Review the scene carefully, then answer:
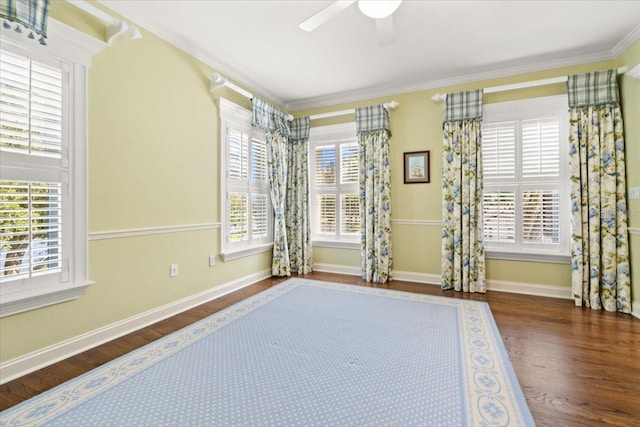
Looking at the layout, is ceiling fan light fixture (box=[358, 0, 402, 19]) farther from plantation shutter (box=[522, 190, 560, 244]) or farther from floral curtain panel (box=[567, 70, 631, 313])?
plantation shutter (box=[522, 190, 560, 244])

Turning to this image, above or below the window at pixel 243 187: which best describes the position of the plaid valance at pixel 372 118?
above

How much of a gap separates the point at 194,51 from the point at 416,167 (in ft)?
9.76

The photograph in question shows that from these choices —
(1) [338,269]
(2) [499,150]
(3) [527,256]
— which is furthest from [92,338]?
(2) [499,150]

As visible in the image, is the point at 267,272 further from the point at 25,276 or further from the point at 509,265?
the point at 509,265

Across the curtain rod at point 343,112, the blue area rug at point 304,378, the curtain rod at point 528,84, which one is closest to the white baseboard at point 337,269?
the blue area rug at point 304,378

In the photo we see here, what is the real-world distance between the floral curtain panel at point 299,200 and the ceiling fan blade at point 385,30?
2.25 metres

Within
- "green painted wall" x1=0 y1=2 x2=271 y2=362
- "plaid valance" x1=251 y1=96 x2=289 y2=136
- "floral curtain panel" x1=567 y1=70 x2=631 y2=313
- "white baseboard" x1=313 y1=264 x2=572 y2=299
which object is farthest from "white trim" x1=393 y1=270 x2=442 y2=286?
"plaid valance" x1=251 y1=96 x2=289 y2=136

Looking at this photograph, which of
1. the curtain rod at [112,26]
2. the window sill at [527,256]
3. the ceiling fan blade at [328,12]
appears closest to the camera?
the ceiling fan blade at [328,12]

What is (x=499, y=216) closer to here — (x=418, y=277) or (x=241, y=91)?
(x=418, y=277)

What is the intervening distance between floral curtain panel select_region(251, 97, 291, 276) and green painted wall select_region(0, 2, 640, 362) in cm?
43

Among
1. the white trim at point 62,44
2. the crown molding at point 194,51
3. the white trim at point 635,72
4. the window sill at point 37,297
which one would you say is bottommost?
the window sill at point 37,297

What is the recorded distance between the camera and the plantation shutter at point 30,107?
1791mm

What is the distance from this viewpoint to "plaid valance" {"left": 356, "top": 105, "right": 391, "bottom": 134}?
3.95 meters

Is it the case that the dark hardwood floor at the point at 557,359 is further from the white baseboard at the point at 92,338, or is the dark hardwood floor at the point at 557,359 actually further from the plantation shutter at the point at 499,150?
the plantation shutter at the point at 499,150
